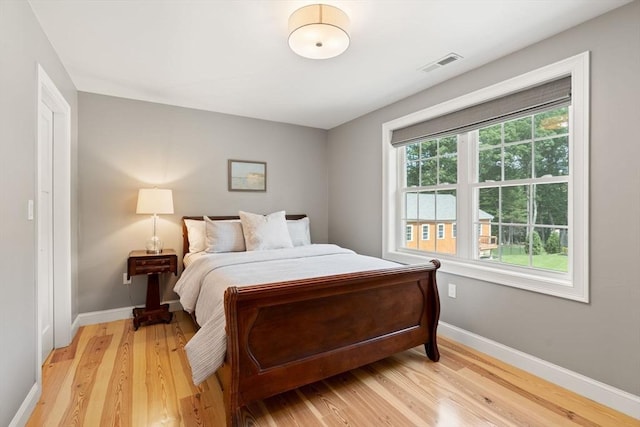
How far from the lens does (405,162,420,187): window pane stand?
3449 mm

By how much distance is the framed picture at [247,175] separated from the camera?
400cm

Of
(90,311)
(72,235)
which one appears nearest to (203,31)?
(72,235)

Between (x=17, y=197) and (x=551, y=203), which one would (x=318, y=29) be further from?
(x=551, y=203)

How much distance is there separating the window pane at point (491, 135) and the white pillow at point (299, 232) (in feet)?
7.26

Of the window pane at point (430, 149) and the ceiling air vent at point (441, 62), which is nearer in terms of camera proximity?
the ceiling air vent at point (441, 62)

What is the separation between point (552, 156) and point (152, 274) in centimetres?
370

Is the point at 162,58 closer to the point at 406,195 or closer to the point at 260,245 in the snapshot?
the point at 260,245

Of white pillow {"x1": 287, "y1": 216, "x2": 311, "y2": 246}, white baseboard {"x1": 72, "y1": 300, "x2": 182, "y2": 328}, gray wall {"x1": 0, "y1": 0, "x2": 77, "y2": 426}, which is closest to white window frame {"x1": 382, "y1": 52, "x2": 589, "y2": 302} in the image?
white pillow {"x1": 287, "y1": 216, "x2": 311, "y2": 246}

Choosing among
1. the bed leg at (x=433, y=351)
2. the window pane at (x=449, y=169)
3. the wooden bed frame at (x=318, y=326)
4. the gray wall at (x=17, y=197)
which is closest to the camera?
the gray wall at (x=17, y=197)

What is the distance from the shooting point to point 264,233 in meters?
3.45

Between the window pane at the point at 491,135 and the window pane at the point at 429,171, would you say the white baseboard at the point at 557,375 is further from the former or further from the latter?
the window pane at the point at 491,135

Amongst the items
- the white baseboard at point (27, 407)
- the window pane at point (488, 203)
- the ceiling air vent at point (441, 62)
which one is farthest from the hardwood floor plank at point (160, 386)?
the ceiling air vent at point (441, 62)

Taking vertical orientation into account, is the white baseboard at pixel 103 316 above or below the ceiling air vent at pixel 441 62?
below

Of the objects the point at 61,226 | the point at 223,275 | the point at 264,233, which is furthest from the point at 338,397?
the point at 61,226
